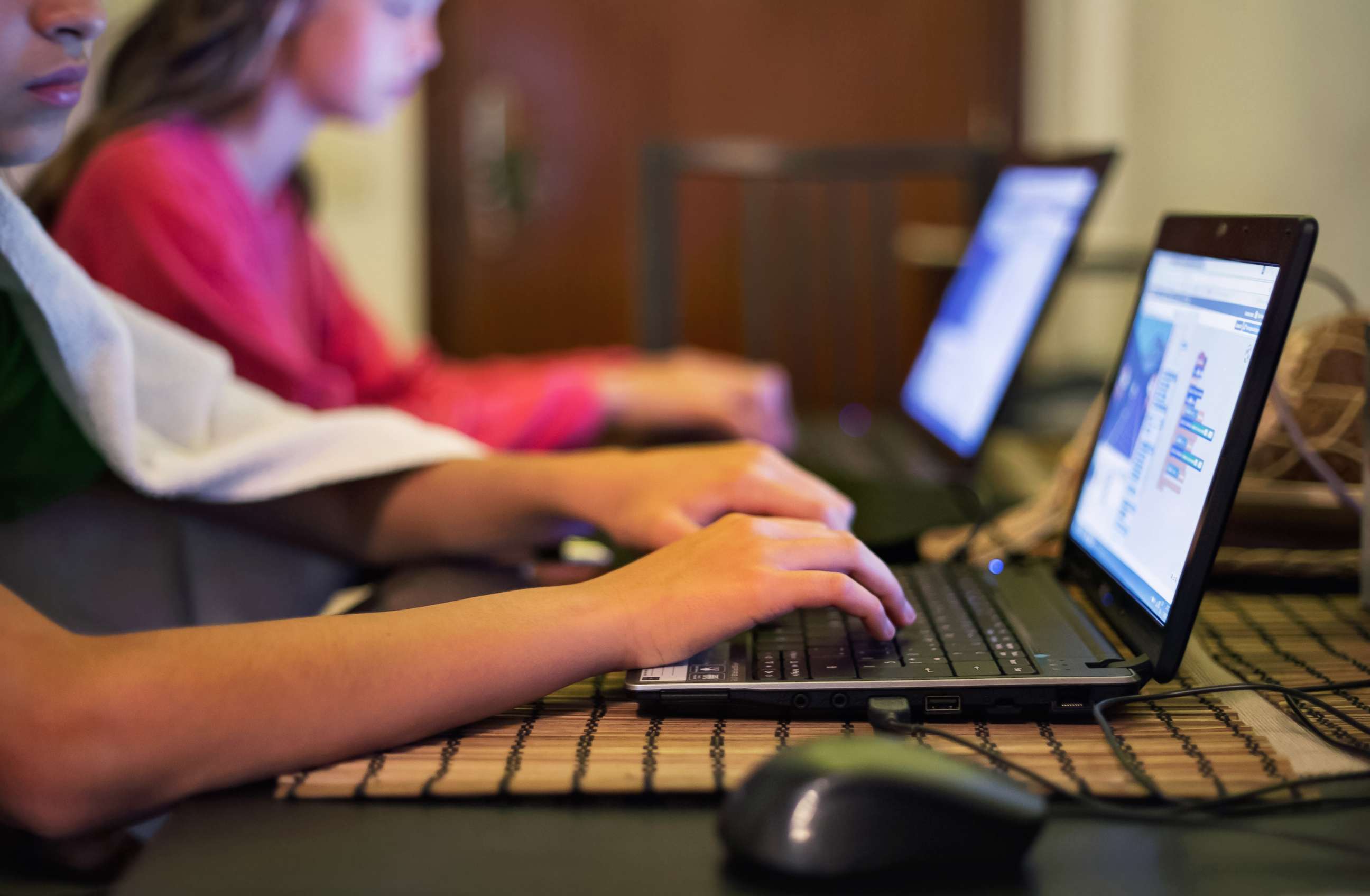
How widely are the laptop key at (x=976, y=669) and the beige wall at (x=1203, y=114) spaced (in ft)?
2.31

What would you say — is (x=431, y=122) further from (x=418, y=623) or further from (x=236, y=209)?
(x=418, y=623)

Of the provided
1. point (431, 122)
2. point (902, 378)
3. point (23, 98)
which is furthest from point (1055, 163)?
point (431, 122)

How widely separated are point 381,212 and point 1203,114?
2.01 metres

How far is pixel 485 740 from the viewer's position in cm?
51

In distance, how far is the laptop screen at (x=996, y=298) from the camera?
3.33 feet

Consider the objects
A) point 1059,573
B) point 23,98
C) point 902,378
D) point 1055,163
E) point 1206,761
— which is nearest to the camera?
point 1206,761

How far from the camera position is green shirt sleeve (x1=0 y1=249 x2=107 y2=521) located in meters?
0.71

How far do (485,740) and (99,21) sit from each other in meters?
0.45

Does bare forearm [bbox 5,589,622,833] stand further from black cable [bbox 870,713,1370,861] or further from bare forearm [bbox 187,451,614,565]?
bare forearm [bbox 187,451,614,565]

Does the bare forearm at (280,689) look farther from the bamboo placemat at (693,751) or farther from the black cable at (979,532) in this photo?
the black cable at (979,532)

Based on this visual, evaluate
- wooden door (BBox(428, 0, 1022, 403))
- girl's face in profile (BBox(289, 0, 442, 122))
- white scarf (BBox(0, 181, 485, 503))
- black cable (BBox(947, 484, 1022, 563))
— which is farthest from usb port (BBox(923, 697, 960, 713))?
wooden door (BBox(428, 0, 1022, 403))

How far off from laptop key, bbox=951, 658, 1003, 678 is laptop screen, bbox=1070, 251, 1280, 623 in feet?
0.26

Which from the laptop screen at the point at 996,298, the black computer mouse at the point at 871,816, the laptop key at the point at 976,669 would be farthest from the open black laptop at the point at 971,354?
the black computer mouse at the point at 871,816

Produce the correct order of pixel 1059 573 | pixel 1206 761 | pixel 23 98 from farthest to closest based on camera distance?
pixel 1059 573 → pixel 23 98 → pixel 1206 761
